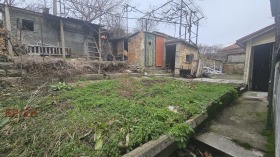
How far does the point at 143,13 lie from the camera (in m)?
14.5

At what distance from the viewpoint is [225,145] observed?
2635mm

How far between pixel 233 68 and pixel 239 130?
17.5 meters

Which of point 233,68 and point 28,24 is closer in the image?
point 28,24

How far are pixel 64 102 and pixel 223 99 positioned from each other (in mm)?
4163

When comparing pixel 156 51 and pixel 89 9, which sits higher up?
pixel 89 9

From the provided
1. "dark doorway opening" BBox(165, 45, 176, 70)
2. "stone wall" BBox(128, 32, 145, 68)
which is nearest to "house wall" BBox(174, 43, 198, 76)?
"dark doorway opening" BBox(165, 45, 176, 70)

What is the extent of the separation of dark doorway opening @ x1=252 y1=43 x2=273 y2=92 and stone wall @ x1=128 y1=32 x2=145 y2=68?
6.56m

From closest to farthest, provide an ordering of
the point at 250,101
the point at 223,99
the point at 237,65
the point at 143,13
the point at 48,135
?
the point at 48,135 → the point at 223,99 → the point at 250,101 → the point at 143,13 → the point at 237,65

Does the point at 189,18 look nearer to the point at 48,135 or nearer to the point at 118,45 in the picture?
the point at 118,45

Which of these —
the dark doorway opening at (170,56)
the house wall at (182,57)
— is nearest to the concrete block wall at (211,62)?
the house wall at (182,57)

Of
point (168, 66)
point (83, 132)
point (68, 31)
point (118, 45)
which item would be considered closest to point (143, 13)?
point (118, 45)

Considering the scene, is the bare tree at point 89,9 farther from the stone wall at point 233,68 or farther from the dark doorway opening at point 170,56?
the stone wall at point 233,68

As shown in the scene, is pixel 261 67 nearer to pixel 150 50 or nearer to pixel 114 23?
pixel 150 50

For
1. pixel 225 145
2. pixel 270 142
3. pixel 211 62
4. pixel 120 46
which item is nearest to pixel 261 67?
pixel 270 142
